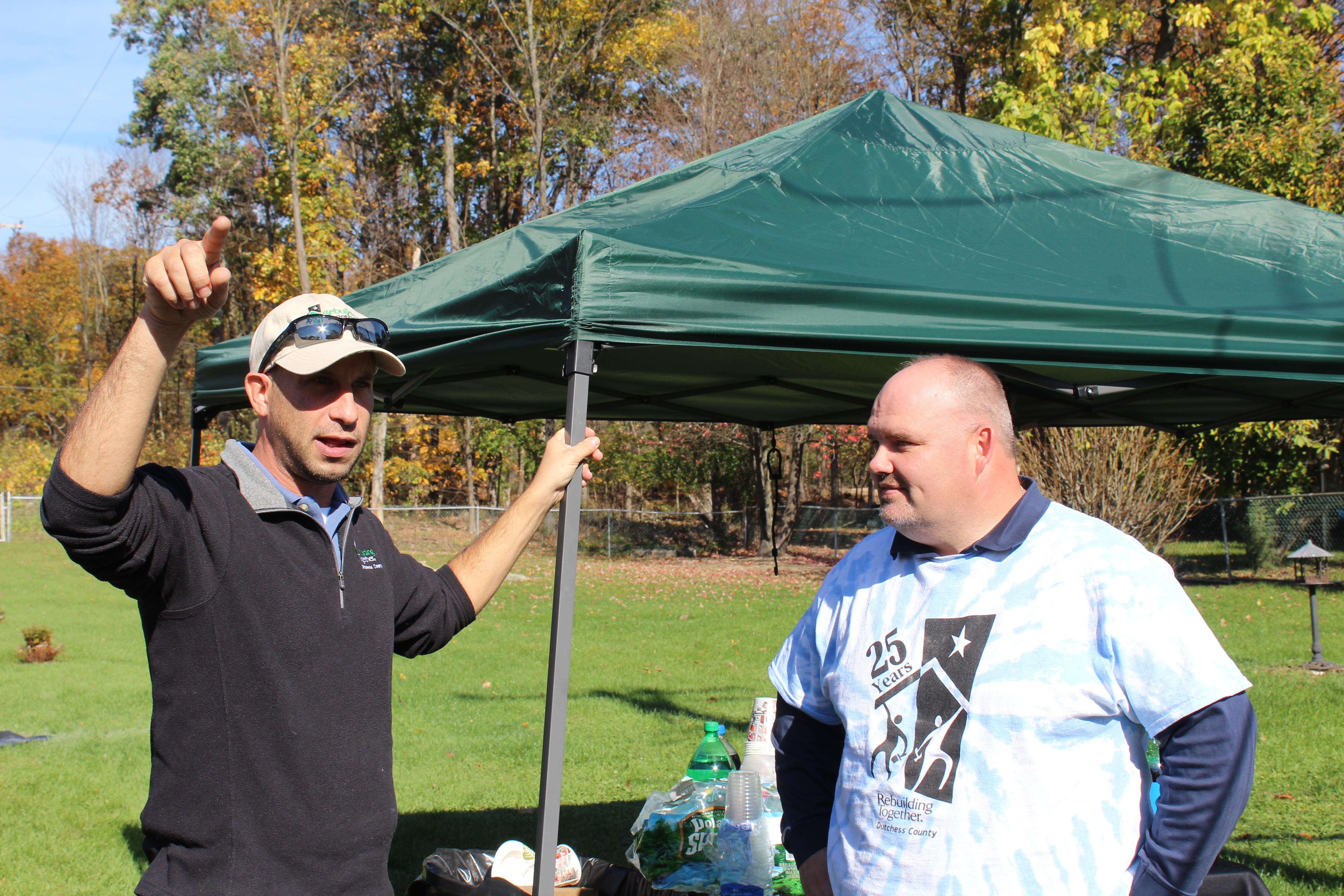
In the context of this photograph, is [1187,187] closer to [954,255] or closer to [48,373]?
[954,255]

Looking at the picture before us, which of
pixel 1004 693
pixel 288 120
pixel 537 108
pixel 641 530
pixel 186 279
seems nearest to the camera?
pixel 186 279

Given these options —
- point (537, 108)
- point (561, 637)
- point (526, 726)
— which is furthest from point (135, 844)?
point (537, 108)

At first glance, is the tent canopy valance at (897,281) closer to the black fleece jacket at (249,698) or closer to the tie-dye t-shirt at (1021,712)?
the tie-dye t-shirt at (1021,712)

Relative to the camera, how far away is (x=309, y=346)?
6.65 ft

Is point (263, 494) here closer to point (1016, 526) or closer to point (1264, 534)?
point (1016, 526)

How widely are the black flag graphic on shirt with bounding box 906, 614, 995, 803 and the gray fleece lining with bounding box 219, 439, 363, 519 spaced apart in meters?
1.36

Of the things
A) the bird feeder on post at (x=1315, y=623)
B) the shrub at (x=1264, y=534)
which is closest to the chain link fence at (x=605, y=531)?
the shrub at (x=1264, y=534)

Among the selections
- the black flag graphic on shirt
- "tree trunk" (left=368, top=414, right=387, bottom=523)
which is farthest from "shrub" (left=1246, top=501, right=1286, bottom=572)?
"tree trunk" (left=368, top=414, right=387, bottom=523)

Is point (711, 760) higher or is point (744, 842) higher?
point (711, 760)

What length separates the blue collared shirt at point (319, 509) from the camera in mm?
2012

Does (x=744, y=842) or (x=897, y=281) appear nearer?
(x=897, y=281)

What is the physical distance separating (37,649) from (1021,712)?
1126 centimetres

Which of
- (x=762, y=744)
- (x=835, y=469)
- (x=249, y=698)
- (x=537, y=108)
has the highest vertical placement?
(x=537, y=108)

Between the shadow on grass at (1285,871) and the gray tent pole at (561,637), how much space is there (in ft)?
11.2
